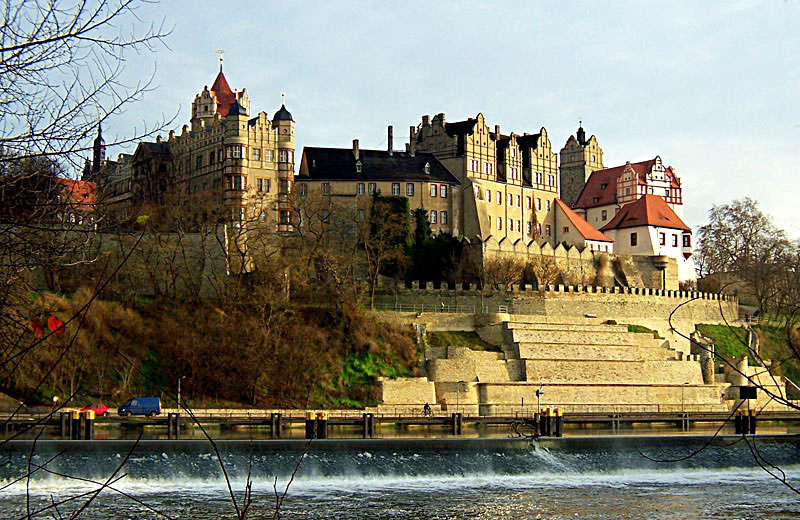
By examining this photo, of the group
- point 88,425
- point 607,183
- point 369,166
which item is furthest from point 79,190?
point 607,183

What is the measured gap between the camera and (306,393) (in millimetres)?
54875

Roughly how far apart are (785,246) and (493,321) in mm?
43558

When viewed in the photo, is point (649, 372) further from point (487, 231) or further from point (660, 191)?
point (660, 191)

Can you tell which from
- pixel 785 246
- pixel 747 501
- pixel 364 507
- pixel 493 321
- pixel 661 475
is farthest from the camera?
pixel 785 246

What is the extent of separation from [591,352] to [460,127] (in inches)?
1175

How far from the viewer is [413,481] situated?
3709 cm

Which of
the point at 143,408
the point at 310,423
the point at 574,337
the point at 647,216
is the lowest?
the point at 310,423

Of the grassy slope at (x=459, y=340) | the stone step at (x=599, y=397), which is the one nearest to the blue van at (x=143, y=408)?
the stone step at (x=599, y=397)

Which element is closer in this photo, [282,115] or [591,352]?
[591,352]

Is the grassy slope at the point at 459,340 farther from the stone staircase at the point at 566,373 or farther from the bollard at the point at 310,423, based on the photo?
the bollard at the point at 310,423

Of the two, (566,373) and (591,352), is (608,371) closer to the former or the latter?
(591,352)

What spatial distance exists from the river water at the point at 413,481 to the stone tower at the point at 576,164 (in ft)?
199

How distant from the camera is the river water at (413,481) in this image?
30.8 meters

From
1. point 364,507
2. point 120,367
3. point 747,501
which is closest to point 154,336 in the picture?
point 120,367
